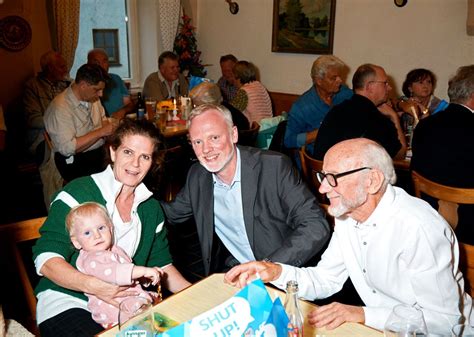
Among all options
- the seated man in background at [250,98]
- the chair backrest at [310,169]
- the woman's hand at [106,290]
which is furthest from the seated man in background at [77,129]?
the woman's hand at [106,290]

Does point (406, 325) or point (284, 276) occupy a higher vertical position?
point (406, 325)

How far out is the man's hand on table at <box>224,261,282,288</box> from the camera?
178 centimetres

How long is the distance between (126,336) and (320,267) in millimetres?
988

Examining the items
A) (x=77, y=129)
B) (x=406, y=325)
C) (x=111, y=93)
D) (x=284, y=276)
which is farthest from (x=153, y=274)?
(x=111, y=93)

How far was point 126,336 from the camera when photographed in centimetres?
125

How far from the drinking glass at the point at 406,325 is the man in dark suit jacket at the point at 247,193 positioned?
89cm

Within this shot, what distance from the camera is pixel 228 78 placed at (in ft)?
22.5

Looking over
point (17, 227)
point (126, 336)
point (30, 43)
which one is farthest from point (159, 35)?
point (126, 336)

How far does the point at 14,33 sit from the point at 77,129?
253 cm

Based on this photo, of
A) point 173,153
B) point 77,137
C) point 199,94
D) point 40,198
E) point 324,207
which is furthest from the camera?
point 40,198

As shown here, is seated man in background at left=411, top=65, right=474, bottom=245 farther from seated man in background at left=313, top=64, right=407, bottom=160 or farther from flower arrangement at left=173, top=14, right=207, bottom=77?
flower arrangement at left=173, top=14, right=207, bottom=77

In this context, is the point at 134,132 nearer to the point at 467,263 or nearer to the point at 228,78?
the point at 467,263

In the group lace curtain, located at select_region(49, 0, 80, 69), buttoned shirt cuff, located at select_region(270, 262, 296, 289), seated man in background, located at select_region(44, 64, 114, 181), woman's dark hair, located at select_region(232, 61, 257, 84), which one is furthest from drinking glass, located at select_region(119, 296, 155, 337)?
lace curtain, located at select_region(49, 0, 80, 69)

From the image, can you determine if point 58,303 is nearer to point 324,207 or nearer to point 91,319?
point 91,319
